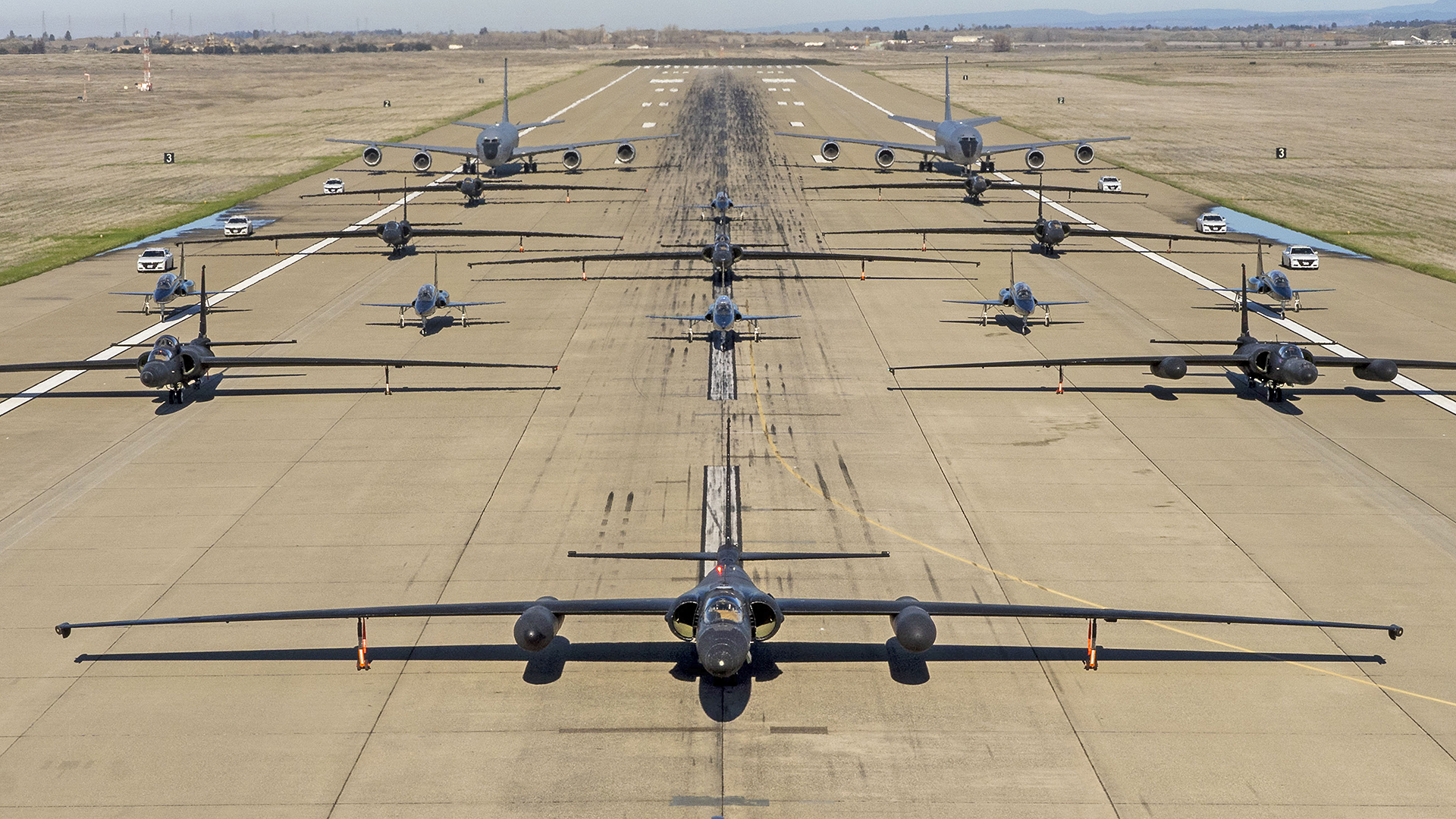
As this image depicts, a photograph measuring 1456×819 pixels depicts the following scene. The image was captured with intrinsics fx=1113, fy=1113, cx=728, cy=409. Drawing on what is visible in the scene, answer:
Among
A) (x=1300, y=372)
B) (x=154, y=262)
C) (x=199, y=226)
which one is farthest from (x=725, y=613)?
(x=199, y=226)

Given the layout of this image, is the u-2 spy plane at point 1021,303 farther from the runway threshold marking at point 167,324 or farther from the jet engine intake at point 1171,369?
the runway threshold marking at point 167,324

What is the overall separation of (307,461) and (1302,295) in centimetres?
4973

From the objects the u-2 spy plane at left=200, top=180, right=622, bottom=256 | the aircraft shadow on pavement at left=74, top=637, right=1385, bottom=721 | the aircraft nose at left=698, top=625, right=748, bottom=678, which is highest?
the u-2 spy plane at left=200, top=180, right=622, bottom=256

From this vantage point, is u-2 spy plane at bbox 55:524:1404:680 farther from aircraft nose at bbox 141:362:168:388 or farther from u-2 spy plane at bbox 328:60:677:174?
u-2 spy plane at bbox 328:60:677:174

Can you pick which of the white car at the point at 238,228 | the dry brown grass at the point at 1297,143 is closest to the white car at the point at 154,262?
the white car at the point at 238,228

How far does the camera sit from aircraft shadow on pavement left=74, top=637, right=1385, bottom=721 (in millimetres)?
24234

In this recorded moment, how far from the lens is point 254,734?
21.7 meters

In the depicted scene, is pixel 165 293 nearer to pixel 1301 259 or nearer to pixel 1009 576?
pixel 1009 576

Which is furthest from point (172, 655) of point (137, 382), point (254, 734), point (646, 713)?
point (137, 382)

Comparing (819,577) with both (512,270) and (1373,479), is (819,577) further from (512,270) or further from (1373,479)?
(512,270)

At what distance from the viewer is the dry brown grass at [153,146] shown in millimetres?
80812

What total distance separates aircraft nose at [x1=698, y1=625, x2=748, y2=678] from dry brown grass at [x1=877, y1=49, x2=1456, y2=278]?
59.3m

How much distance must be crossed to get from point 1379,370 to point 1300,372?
284 centimetres

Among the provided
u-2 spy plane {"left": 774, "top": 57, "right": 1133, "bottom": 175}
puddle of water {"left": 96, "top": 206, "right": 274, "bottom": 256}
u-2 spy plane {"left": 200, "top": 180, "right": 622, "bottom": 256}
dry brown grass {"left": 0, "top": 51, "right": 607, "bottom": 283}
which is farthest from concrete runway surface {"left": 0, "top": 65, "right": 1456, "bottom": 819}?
u-2 spy plane {"left": 774, "top": 57, "right": 1133, "bottom": 175}
